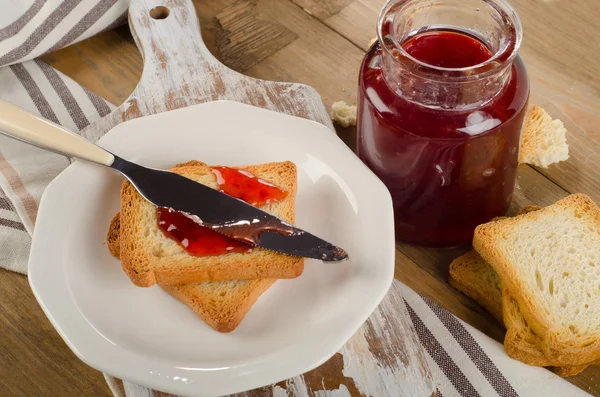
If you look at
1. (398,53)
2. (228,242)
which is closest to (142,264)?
(228,242)

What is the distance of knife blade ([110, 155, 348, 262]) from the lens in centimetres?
137

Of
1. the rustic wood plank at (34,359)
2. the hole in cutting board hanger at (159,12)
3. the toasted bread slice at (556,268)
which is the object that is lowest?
the rustic wood plank at (34,359)

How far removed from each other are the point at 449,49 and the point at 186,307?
0.78m

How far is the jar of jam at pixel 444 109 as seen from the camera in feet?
4.54

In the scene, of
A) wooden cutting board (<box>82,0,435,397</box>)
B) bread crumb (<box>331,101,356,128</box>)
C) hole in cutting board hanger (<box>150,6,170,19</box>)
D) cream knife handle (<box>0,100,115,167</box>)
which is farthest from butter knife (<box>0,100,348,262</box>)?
hole in cutting board hanger (<box>150,6,170,19</box>)

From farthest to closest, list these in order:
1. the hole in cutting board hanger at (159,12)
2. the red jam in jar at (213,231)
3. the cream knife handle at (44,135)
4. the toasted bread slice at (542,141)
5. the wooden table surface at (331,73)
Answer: the hole in cutting board hanger at (159,12) < the toasted bread slice at (542,141) < the wooden table surface at (331,73) < the cream knife handle at (44,135) < the red jam in jar at (213,231)

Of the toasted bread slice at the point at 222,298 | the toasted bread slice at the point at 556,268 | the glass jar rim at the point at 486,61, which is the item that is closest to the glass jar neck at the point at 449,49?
the glass jar rim at the point at 486,61

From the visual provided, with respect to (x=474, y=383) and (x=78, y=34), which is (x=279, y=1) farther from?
(x=474, y=383)

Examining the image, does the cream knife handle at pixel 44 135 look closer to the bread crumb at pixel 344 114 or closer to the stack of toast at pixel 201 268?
the stack of toast at pixel 201 268

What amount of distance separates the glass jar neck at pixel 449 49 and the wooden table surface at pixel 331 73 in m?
0.43

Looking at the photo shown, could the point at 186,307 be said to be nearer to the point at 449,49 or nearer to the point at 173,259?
the point at 173,259

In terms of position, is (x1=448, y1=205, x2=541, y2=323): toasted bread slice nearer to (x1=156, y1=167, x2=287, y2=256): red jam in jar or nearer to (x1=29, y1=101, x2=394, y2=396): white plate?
(x1=29, y1=101, x2=394, y2=396): white plate

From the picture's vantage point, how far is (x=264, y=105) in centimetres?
184

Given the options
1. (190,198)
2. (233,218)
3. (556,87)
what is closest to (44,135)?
(190,198)
